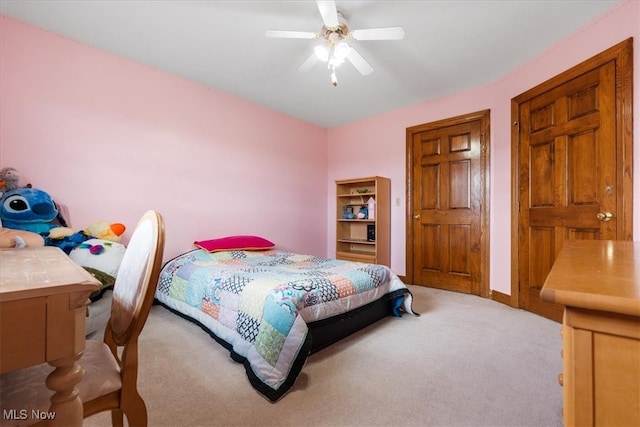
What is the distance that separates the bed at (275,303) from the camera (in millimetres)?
1479

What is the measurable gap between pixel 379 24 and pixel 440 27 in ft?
1.56

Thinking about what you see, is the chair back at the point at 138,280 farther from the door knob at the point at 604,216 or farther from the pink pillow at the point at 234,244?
the door knob at the point at 604,216

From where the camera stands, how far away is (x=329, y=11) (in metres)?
1.67

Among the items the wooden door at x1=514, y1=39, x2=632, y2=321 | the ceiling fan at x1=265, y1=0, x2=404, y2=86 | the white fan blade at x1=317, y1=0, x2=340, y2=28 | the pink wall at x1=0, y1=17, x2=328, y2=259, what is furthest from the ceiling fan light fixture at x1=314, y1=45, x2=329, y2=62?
the wooden door at x1=514, y1=39, x2=632, y2=321

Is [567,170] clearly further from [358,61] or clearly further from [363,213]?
[363,213]

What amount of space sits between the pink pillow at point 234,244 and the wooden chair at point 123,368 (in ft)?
6.39

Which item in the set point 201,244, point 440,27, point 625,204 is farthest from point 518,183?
point 201,244

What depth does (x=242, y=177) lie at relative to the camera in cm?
349

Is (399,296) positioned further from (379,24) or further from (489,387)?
(379,24)

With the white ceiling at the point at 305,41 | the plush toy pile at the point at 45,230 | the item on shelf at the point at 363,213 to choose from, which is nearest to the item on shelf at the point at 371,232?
the item on shelf at the point at 363,213

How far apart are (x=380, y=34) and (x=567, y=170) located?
75.0 inches

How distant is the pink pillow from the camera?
2926mm
